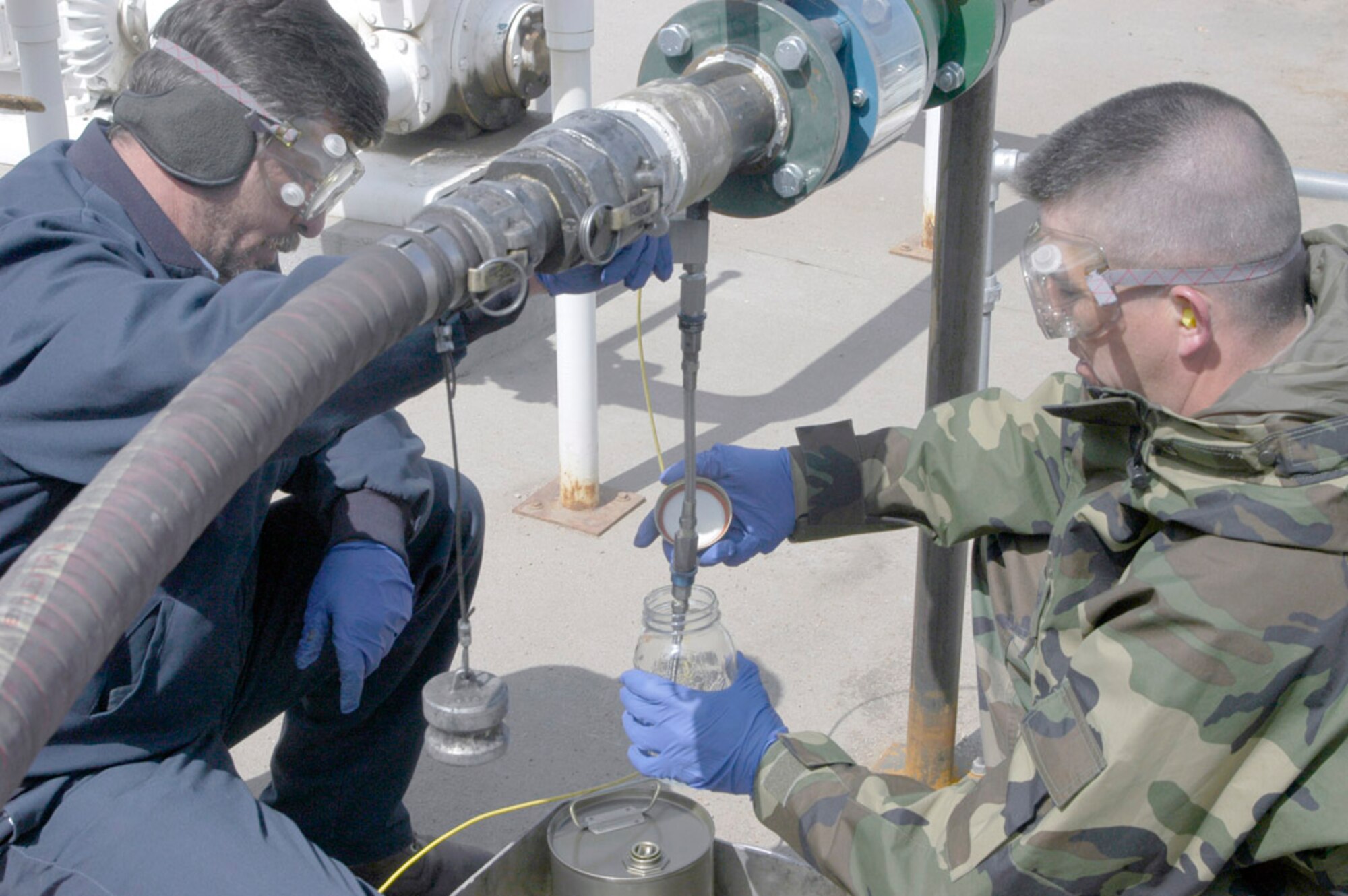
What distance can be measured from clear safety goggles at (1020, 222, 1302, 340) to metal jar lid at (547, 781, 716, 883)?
91cm

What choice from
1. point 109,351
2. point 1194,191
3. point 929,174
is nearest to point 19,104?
point 109,351

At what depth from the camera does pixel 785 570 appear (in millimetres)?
3635

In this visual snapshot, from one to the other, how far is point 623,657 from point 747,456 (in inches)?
41.6

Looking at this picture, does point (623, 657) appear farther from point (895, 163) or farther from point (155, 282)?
point (895, 163)

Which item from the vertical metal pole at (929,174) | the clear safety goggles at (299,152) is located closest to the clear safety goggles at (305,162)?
the clear safety goggles at (299,152)

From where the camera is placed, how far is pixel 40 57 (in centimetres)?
323

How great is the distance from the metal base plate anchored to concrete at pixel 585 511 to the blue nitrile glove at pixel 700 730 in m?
1.75

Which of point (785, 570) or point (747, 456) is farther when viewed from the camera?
point (785, 570)

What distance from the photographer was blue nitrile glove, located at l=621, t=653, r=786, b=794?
1979mm

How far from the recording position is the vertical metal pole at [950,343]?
2.35 meters

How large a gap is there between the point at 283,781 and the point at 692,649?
847 millimetres

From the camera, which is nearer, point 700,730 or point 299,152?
point 700,730

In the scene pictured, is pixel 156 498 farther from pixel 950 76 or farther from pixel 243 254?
pixel 950 76

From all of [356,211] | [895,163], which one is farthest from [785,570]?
[895,163]
